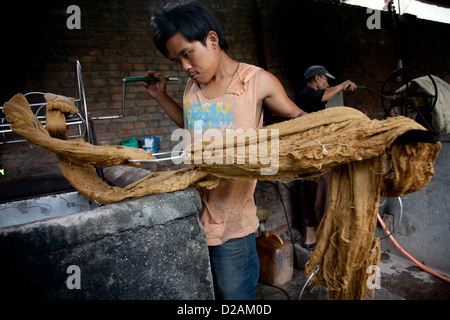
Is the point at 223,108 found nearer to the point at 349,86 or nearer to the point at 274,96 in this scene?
the point at 274,96

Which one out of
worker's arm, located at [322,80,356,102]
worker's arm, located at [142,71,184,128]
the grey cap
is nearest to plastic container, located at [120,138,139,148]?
worker's arm, located at [142,71,184,128]

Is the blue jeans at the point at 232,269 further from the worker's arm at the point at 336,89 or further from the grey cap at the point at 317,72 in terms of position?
the grey cap at the point at 317,72

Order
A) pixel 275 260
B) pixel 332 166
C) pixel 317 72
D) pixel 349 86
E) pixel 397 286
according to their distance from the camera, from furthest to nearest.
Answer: pixel 317 72 < pixel 275 260 < pixel 349 86 < pixel 397 286 < pixel 332 166

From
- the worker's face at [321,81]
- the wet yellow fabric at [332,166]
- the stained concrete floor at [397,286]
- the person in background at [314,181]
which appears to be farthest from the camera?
the worker's face at [321,81]

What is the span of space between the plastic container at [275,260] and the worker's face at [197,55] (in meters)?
2.38

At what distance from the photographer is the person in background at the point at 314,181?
135 inches

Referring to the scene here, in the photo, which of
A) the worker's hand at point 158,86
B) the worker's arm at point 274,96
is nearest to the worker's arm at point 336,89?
the worker's arm at point 274,96

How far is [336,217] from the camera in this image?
1066mm

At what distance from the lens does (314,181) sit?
3.55 metres

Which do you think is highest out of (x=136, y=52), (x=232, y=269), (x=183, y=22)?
(x=136, y=52)

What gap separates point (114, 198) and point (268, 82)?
1.00 meters

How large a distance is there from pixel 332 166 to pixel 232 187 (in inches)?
23.1

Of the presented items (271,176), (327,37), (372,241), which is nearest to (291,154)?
(271,176)

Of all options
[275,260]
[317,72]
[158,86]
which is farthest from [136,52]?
[275,260]
